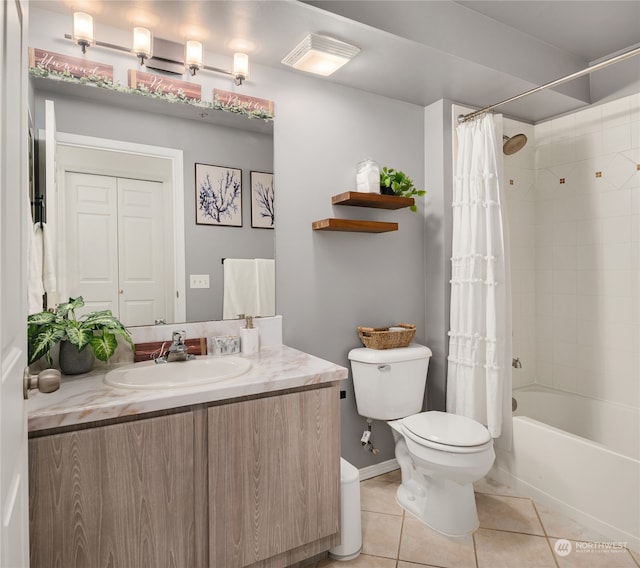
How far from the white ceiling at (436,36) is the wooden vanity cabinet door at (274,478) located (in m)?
1.52

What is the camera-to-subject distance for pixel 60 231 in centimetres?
166

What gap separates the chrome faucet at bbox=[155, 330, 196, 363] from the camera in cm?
176

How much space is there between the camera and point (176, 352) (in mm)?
1769

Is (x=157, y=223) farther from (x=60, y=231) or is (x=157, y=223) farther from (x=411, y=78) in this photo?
(x=411, y=78)

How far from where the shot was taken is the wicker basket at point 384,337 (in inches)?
89.5

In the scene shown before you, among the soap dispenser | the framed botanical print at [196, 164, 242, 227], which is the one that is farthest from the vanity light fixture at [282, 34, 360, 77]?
the soap dispenser

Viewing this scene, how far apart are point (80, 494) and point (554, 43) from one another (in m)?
3.22

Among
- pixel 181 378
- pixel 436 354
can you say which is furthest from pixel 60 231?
pixel 436 354

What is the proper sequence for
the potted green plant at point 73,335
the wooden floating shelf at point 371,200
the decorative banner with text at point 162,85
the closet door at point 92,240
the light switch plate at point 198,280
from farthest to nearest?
the wooden floating shelf at point 371,200, the light switch plate at point 198,280, the decorative banner with text at point 162,85, the closet door at point 92,240, the potted green plant at point 73,335

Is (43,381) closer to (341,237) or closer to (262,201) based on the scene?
(262,201)

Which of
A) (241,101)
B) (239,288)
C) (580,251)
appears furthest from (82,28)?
(580,251)

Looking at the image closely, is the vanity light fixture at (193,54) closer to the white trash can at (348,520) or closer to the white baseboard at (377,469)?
the white trash can at (348,520)

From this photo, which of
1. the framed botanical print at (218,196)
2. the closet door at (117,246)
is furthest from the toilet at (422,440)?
the closet door at (117,246)

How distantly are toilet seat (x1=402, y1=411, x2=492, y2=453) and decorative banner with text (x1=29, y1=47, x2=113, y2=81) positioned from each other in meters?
2.05
